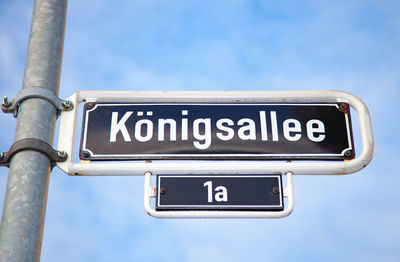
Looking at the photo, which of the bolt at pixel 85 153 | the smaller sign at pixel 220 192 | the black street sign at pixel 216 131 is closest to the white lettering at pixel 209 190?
the smaller sign at pixel 220 192

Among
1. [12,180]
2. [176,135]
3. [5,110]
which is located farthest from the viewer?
[176,135]

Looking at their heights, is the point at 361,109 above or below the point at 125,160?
above

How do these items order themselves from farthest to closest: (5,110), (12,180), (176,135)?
(176,135) → (5,110) → (12,180)

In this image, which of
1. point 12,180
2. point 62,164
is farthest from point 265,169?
point 12,180

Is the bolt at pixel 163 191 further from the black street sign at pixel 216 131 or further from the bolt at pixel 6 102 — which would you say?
the bolt at pixel 6 102

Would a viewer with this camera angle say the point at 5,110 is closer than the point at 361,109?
Yes

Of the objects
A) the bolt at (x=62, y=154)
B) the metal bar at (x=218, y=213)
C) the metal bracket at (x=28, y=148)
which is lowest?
the metal bar at (x=218, y=213)

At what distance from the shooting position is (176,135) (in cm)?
354

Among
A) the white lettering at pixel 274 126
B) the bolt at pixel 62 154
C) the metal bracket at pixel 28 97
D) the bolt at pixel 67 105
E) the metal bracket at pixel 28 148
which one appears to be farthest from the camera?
the white lettering at pixel 274 126

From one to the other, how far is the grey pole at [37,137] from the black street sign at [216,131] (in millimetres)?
369

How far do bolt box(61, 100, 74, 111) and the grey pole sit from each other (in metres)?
0.14

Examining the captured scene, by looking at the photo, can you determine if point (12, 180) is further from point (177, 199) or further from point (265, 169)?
point (265, 169)

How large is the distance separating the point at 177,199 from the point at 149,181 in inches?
7.4

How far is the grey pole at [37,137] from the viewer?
8.87 feet
